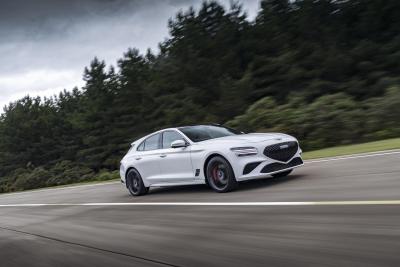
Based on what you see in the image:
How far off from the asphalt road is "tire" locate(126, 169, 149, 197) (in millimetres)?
1225

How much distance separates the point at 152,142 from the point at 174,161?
1.30m

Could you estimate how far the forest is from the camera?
141 ft

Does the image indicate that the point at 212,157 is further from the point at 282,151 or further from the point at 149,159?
the point at 149,159

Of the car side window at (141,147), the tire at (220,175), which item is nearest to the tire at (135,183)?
the car side window at (141,147)

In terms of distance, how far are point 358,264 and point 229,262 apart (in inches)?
52.4

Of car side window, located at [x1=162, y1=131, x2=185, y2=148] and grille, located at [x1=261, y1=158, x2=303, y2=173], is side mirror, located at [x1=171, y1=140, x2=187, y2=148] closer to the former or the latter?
car side window, located at [x1=162, y1=131, x2=185, y2=148]

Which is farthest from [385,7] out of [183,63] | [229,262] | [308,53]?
[229,262]

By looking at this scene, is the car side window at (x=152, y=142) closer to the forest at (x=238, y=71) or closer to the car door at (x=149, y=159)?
the car door at (x=149, y=159)

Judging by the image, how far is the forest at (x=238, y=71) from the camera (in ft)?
141

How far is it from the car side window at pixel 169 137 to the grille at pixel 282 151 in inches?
89.2

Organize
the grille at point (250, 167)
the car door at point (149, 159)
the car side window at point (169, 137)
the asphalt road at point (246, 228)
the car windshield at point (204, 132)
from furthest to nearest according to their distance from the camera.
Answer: the car door at point (149, 159) → the car side window at point (169, 137) → the car windshield at point (204, 132) → the grille at point (250, 167) → the asphalt road at point (246, 228)

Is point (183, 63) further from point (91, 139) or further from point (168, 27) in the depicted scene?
point (91, 139)

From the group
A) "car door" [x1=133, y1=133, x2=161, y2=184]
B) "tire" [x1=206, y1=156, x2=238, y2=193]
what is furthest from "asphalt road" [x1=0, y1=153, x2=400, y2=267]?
"car door" [x1=133, y1=133, x2=161, y2=184]

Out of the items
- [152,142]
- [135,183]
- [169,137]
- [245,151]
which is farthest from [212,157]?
[135,183]
